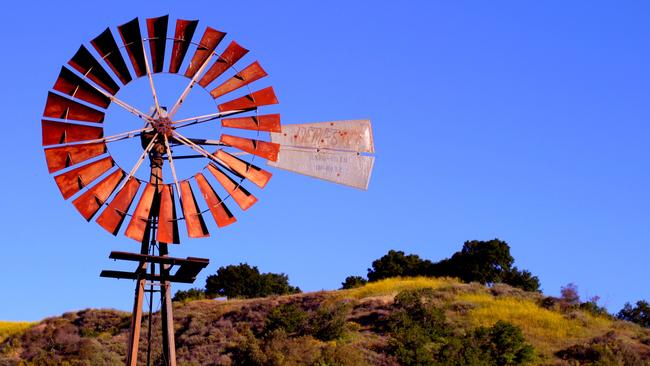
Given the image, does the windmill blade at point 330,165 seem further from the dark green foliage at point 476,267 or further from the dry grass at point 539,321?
the dark green foliage at point 476,267

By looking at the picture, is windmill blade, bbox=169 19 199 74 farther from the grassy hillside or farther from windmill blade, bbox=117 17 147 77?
the grassy hillside

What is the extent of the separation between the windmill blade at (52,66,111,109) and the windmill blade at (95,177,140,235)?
1.31 meters

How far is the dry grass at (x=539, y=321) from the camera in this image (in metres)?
35.4

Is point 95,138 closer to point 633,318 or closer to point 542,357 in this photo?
point 542,357

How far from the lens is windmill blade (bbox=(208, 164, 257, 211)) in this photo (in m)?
15.2

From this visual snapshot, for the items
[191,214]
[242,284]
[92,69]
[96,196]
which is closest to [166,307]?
[191,214]

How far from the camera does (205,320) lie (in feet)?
134

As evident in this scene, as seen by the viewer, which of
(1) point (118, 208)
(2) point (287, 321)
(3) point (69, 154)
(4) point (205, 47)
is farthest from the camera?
(2) point (287, 321)

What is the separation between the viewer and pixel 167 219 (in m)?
14.5

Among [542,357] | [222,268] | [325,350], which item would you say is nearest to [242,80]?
[325,350]

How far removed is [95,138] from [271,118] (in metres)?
2.88

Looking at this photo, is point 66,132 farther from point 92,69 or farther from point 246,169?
point 246,169

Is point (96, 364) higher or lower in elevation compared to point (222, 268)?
lower

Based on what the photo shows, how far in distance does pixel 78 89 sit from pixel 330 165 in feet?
13.5
